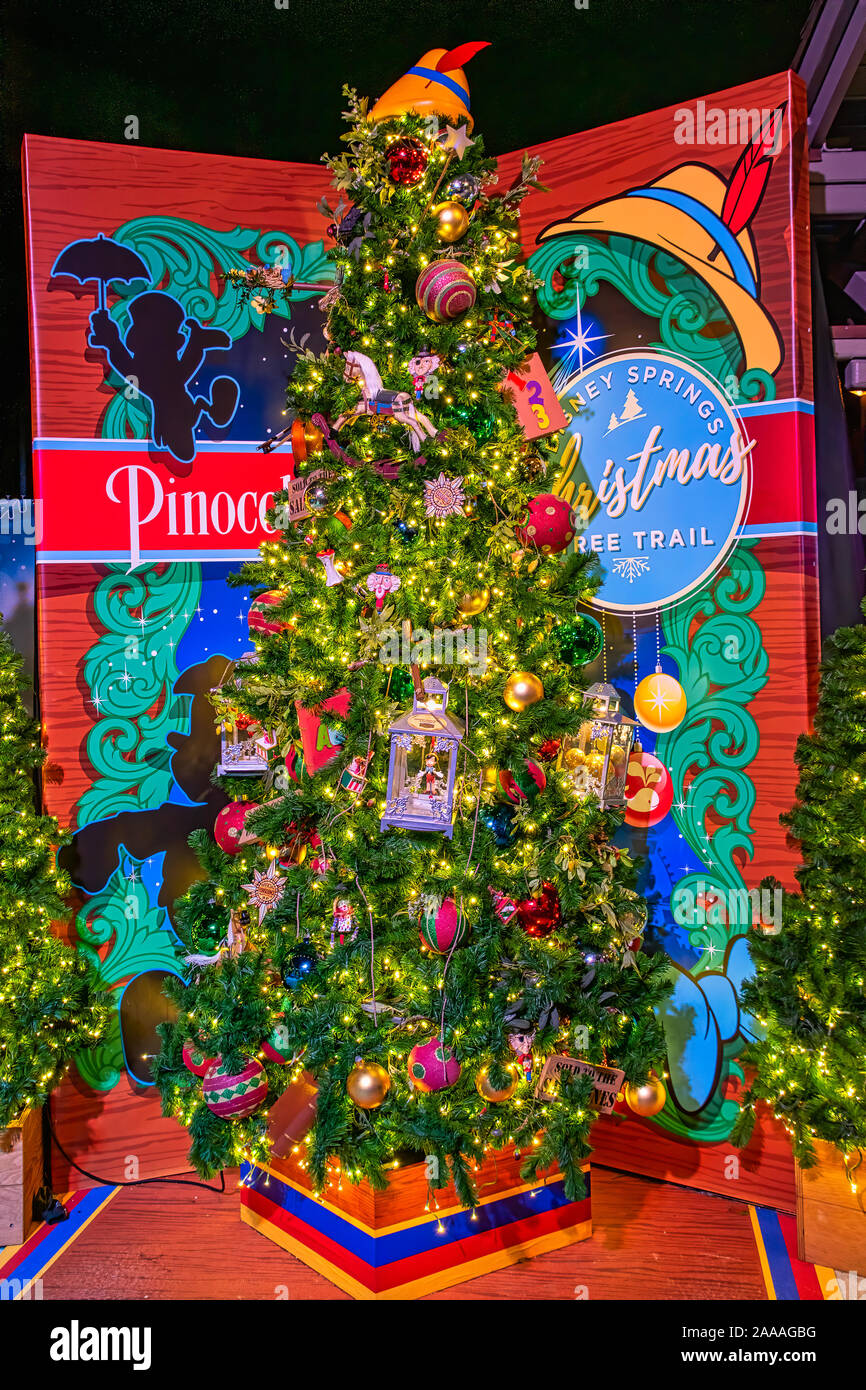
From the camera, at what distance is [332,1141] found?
96.4 inches

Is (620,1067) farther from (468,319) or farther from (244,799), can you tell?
(468,319)

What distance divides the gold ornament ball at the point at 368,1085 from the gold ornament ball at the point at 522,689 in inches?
43.7

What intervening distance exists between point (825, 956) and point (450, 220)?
2525 millimetres

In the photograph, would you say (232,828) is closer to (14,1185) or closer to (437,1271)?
(14,1185)

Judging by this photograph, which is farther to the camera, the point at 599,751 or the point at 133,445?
the point at 133,445

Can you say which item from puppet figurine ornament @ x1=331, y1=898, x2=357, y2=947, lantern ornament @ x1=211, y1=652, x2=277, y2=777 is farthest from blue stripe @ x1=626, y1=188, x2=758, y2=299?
puppet figurine ornament @ x1=331, y1=898, x2=357, y2=947

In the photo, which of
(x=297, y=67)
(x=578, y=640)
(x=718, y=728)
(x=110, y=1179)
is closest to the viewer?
(x=578, y=640)

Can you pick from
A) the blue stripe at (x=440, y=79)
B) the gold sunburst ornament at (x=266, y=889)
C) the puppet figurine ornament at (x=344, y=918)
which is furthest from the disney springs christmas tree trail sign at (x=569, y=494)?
the puppet figurine ornament at (x=344, y=918)

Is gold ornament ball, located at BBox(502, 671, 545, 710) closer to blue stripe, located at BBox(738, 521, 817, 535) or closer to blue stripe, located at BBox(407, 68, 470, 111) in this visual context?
blue stripe, located at BBox(738, 521, 817, 535)

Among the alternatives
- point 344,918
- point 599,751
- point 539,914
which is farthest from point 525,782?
point 344,918

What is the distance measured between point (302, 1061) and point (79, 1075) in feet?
4.60

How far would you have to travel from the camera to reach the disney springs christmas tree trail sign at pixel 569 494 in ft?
10.6

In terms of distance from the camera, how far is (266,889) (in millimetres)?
2771

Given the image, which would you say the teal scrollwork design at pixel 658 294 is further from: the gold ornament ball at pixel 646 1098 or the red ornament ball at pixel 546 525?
the gold ornament ball at pixel 646 1098
